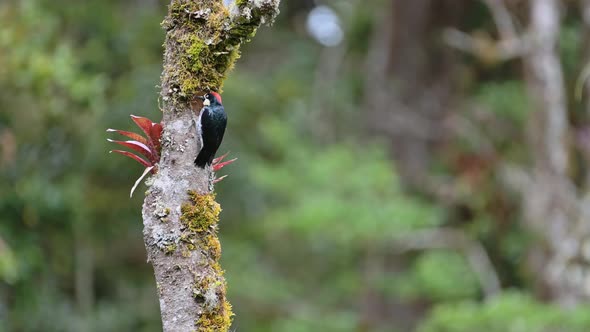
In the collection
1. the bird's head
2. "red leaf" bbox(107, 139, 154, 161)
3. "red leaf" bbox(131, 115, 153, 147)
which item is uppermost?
the bird's head

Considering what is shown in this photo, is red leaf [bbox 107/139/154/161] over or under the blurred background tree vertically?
under

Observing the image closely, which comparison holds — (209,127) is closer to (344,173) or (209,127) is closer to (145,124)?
(145,124)

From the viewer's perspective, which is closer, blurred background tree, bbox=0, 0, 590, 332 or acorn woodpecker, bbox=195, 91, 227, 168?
acorn woodpecker, bbox=195, 91, 227, 168

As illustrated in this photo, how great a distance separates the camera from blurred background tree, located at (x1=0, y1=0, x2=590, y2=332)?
4.71m

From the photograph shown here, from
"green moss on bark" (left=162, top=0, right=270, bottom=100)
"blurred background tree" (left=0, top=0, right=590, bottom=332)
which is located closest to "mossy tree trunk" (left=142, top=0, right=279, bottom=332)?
"green moss on bark" (left=162, top=0, right=270, bottom=100)

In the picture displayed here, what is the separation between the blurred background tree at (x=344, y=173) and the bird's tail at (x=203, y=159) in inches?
97.9

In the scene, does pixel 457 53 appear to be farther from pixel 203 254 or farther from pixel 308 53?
pixel 203 254

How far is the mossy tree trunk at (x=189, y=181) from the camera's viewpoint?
5.07 feet

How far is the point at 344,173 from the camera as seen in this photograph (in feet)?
18.5

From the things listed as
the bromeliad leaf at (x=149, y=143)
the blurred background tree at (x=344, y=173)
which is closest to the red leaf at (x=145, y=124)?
the bromeliad leaf at (x=149, y=143)

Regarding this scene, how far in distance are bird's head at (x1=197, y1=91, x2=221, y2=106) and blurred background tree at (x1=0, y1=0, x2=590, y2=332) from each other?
98.6 inches

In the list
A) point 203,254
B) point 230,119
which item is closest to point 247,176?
point 230,119

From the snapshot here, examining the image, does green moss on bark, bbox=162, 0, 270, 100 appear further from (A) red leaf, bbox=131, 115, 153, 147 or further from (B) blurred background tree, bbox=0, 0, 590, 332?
(B) blurred background tree, bbox=0, 0, 590, 332

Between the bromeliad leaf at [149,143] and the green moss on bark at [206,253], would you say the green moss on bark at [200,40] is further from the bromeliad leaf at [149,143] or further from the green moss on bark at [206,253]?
the green moss on bark at [206,253]
